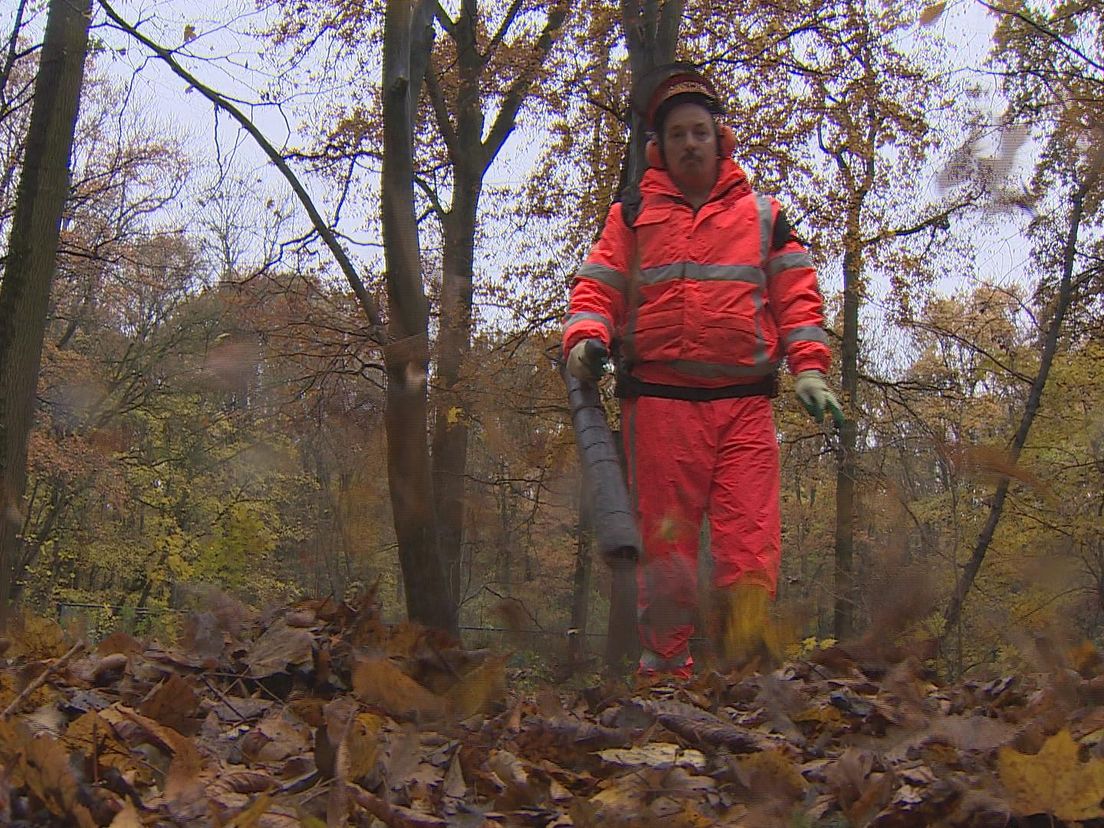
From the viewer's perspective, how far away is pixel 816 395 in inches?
154

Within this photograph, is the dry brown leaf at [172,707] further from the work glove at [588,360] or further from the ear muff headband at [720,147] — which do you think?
the ear muff headband at [720,147]

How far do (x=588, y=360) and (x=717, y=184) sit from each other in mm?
971

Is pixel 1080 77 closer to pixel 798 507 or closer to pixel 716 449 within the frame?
pixel 716 449

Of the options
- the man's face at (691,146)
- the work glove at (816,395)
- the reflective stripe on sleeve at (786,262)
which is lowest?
the work glove at (816,395)

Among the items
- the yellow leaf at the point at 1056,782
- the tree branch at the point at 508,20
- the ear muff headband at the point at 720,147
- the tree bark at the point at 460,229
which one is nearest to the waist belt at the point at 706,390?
the ear muff headband at the point at 720,147

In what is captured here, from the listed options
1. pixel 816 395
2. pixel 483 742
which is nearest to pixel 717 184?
pixel 816 395

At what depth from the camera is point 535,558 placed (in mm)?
9461

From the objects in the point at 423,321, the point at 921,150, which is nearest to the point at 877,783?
the point at 423,321

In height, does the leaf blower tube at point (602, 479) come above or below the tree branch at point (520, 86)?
below

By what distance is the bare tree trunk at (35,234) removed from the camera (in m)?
7.29

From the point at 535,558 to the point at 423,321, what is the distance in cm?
353

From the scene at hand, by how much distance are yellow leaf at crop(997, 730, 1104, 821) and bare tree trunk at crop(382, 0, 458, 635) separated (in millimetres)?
4985

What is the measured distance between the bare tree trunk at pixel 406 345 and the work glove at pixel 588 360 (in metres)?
2.55

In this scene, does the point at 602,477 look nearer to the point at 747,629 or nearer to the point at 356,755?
the point at 747,629
